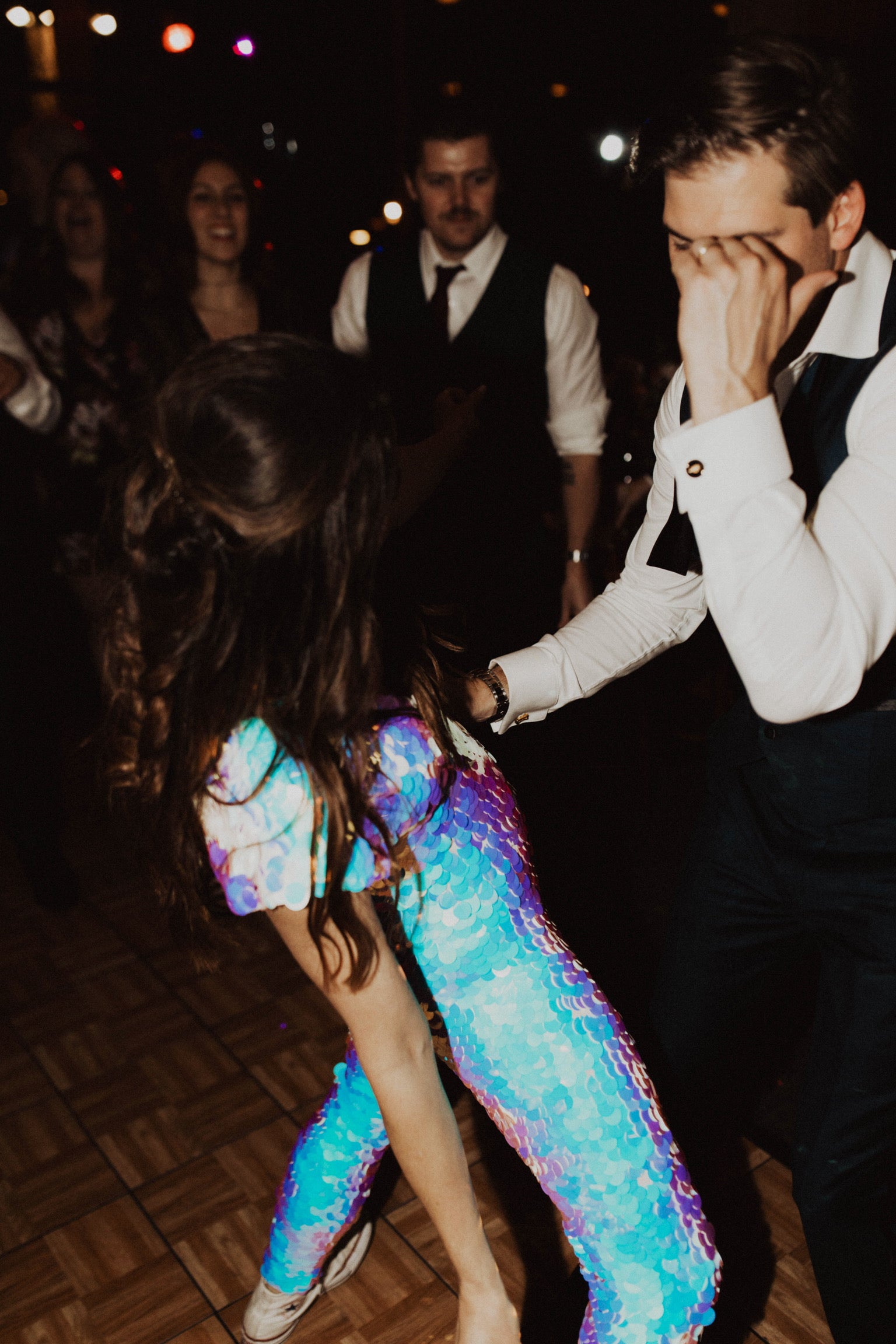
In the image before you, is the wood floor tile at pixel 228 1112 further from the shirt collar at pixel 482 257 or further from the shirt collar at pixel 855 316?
the shirt collar at pixel 482 257

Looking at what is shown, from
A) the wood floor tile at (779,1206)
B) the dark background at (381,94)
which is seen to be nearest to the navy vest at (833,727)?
the wood floor tile at (779,1206)

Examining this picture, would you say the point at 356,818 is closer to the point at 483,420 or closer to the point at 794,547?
the point at 794,547

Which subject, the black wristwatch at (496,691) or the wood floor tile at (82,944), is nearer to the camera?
the black wristwatch at (496,691)

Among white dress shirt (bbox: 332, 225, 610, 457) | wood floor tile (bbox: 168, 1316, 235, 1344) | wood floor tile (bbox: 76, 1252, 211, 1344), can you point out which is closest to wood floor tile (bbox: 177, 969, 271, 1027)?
wood floor tile (bbox: 76, 1252, 211, 1344)

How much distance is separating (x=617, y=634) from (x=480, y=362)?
1.19 metres

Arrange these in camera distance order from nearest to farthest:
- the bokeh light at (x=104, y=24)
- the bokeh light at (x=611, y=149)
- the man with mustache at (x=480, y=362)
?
the man with mustache at (x=480, y=362) → the bokeh light at (x=611, y=149) → the bokeh light at (x=104, y=24)

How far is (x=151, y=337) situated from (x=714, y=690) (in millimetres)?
1834

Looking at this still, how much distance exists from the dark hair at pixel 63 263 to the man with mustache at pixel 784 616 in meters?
1.90

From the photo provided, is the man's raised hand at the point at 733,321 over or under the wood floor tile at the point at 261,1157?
over


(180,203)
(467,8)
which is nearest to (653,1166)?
(180,203)

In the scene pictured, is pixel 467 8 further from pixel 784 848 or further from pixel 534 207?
pixel 784 848

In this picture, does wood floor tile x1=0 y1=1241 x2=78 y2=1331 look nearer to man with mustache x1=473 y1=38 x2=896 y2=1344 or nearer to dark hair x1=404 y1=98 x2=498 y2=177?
man with mustache x1=473 y1=38 x2=896 y2=1344

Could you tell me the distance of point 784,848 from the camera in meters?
1.16

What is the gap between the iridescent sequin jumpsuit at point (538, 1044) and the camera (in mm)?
1002
